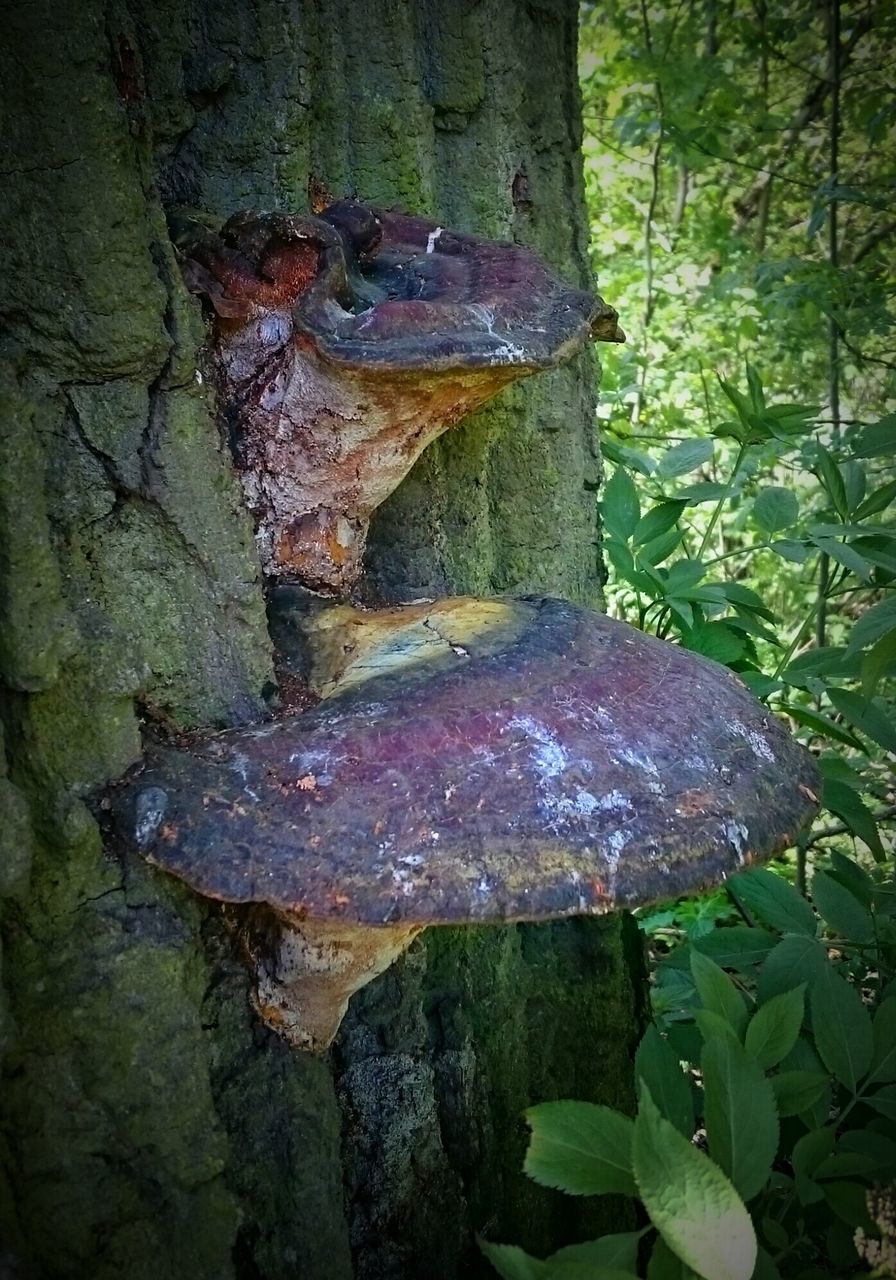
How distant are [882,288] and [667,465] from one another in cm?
257

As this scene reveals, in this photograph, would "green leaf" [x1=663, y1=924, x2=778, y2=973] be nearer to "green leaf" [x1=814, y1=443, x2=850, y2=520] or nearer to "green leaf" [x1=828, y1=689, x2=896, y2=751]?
"green leaf" [x1=828, y1=689, x2=896, y2=751]

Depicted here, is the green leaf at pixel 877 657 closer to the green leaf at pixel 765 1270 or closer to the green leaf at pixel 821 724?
the green leaf at pixel 821 724

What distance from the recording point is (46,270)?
139 centimetres

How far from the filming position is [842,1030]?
6.12 ft

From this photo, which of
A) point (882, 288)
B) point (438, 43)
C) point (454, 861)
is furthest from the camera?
point (882, 288)

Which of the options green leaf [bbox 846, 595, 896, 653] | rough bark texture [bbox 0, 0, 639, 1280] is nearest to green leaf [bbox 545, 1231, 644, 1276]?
rough bark texture [bbox 0, 0, 639, 1280]

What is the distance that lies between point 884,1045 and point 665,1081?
0.42 metres

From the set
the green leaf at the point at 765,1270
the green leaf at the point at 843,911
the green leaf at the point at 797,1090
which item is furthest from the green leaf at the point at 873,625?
the green leaf at the point at 765,1270

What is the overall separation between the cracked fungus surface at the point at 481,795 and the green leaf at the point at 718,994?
40 cm

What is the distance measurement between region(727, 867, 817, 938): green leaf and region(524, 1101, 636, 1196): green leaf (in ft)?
2.69

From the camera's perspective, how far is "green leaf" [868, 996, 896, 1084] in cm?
183

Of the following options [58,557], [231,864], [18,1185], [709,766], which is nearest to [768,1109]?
[709,766]

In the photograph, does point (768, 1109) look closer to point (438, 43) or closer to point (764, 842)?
point (764, 842)

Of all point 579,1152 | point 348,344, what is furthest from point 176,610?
point 579,1152
